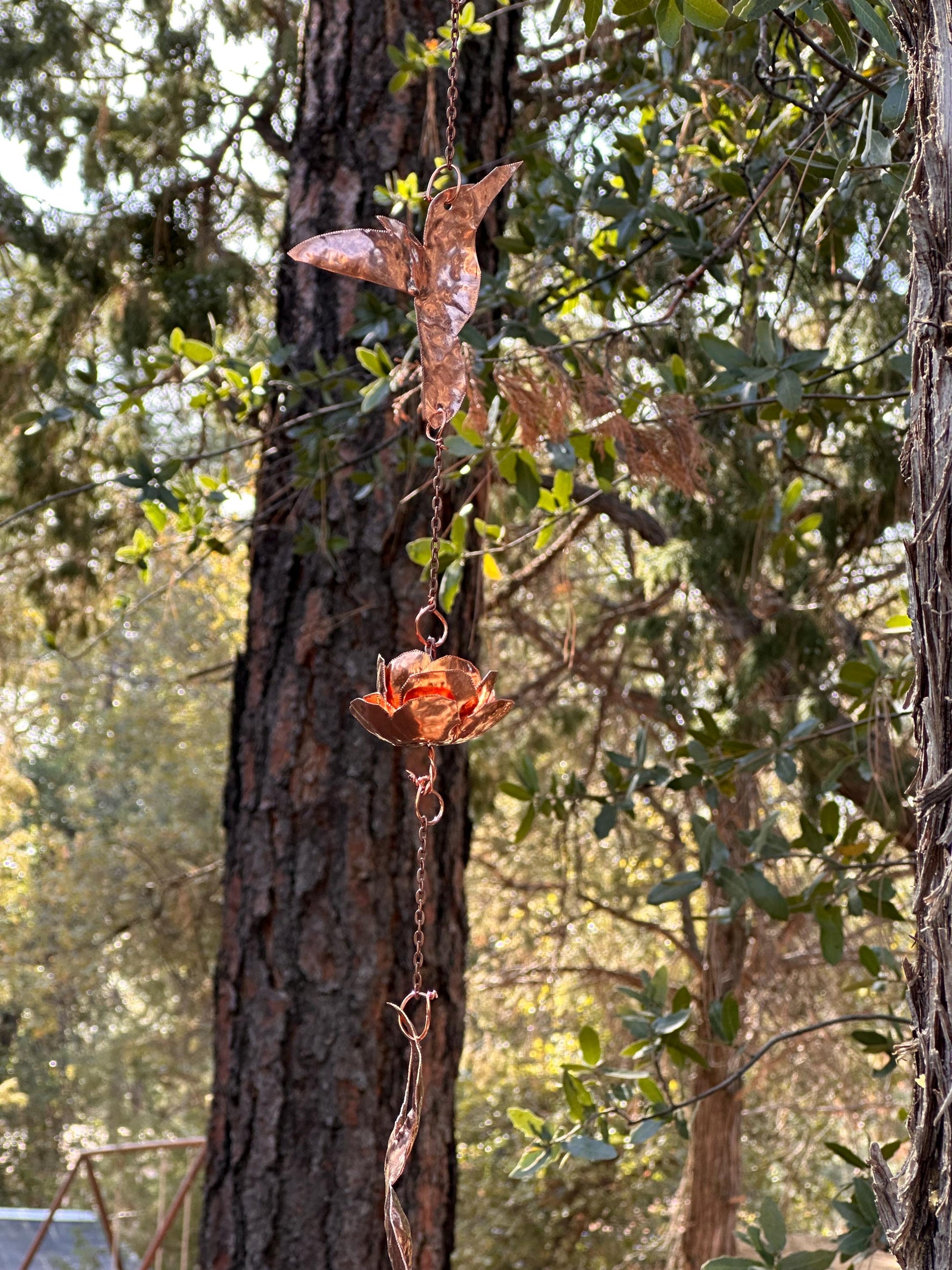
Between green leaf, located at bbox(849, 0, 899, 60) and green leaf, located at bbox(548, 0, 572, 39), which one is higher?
green leaf, located at bbox(548, 0, 572, 39)

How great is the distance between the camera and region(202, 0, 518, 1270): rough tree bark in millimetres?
1604

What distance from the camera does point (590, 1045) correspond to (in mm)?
1283

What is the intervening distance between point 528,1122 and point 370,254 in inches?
34.3

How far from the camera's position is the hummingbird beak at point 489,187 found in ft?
2.33

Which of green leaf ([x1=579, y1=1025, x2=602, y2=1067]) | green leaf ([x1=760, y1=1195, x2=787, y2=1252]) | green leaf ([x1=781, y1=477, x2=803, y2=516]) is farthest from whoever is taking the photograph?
green leaf ([x1=781, y1=477, x2=803, y2=516])

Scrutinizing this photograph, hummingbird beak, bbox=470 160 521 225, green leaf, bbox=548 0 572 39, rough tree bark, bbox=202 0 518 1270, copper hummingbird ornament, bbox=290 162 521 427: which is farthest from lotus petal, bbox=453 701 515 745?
rough tree bark, bbox=202 0 518 1270

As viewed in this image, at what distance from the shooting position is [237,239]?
298 cm

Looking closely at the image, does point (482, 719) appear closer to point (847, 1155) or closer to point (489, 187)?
point (489, 187)

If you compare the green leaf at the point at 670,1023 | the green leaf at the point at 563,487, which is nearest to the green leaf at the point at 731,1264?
the green leaf at the point at 670,1023

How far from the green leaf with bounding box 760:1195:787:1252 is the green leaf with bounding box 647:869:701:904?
1.06 ft

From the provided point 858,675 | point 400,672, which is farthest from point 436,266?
point 858,675

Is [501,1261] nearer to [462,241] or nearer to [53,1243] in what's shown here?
[53,1243]

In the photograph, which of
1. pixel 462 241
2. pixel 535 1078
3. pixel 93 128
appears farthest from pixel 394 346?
pixel 535 1078

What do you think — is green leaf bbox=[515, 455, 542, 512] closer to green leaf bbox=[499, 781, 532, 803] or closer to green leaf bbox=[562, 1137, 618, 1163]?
green leaf bbox=[499, 781, 532, 803]
